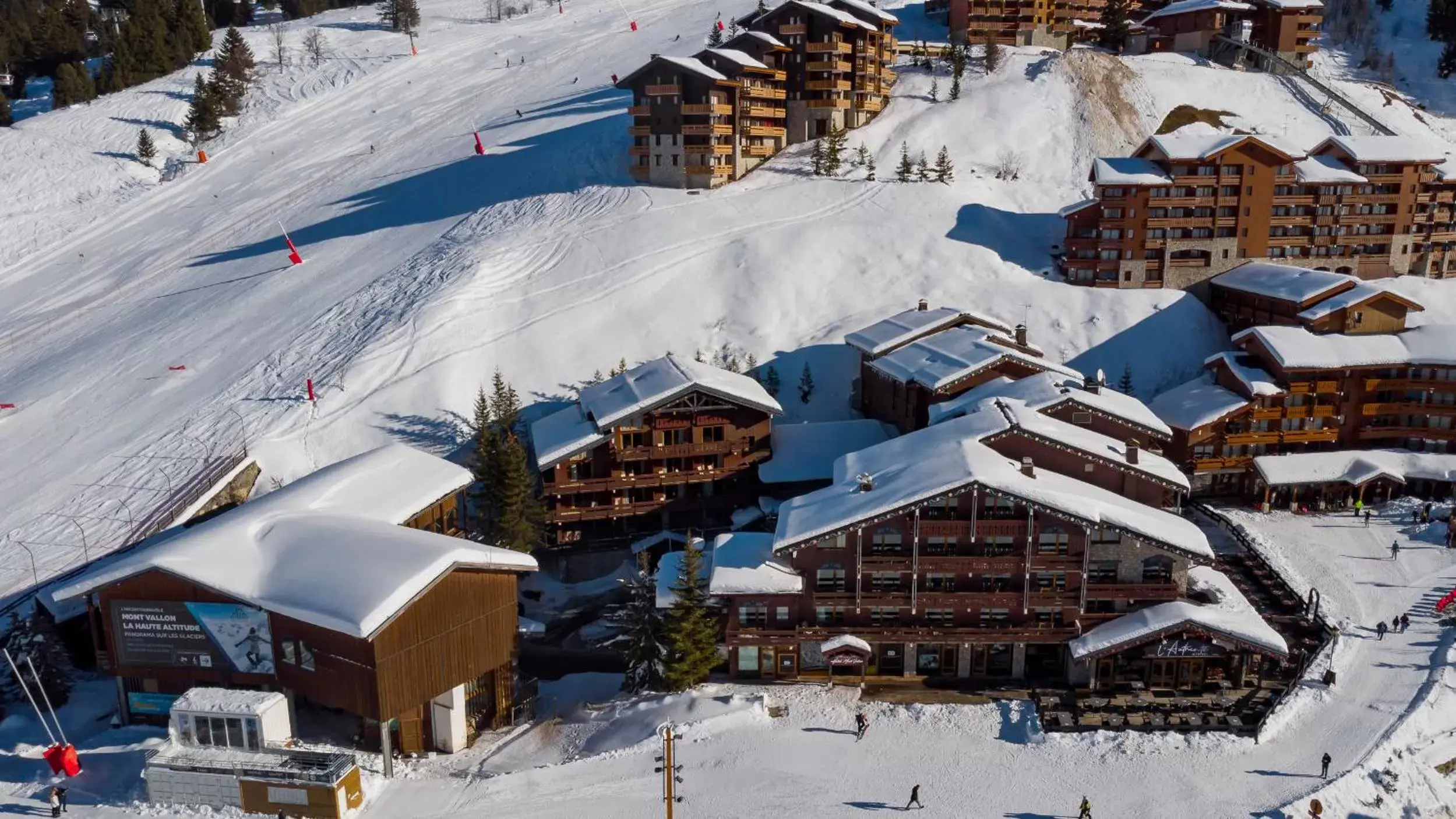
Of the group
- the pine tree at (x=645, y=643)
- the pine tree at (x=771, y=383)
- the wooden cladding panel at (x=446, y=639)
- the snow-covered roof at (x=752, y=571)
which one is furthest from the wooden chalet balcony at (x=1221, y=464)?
the wooden cladding panel at (x=446, y=639)

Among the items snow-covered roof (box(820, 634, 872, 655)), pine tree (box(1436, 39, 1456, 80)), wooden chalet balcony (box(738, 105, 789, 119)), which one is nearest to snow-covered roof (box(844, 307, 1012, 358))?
snow-covered roof (box(820, 634, 872, 655))

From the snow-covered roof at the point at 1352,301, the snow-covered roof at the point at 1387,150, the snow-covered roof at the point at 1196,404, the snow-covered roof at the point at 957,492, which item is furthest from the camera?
the snow-covered roof at the point at 1387,150

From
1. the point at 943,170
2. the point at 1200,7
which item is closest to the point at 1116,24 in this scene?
the point at 1200,7

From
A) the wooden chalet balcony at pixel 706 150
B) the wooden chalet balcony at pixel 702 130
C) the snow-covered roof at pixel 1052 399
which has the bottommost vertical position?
the snow-covered roof at pixel 1052 399

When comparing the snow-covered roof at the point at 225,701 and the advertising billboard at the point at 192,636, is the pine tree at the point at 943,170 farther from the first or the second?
the snow-covered roof at the point at 225,701

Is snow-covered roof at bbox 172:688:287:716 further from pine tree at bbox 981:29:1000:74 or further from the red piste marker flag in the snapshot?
pine tree at bbox 981:29:1000:74

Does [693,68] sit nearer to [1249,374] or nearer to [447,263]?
[447,263]
